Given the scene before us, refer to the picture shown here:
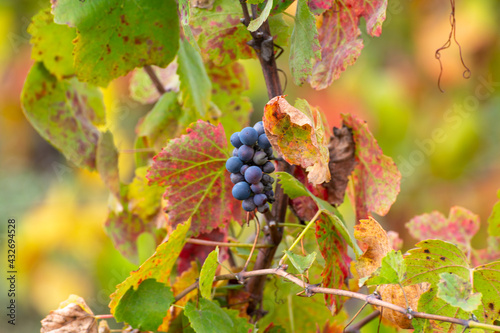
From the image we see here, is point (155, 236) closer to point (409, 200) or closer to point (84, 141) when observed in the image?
point (84, 141)

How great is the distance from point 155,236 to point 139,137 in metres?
0.14

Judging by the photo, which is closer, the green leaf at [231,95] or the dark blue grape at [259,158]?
the dark blue grape at [259,158]

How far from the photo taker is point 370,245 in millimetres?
482

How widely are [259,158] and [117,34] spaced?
0.77 feet

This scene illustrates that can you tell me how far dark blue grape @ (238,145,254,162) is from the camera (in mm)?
490

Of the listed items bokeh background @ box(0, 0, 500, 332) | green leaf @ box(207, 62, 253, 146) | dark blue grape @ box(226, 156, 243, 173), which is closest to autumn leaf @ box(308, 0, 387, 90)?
dark blue grape @ box(226, 156, 243, 173)

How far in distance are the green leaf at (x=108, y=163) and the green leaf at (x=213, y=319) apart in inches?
9.5

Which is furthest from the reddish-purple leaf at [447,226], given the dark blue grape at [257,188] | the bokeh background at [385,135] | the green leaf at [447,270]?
the bokeh background at [385,135]

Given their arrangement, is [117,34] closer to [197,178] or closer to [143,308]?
[197,178]

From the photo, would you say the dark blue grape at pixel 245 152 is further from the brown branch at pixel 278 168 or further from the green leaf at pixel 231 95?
the green leaf at pixel 231 95

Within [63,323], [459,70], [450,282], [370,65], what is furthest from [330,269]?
[370,65]

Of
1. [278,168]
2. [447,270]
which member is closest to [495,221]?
[447,270]

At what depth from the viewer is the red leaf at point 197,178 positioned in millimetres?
556

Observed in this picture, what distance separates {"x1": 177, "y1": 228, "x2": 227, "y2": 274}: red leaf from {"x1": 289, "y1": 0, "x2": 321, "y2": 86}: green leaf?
24 centimetres
